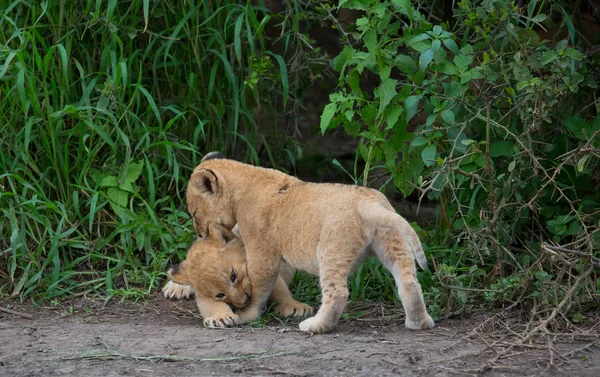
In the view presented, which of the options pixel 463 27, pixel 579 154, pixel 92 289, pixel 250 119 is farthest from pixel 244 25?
pixel 579 154

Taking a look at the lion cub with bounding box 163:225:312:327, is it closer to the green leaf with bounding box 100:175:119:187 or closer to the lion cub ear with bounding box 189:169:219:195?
the lion cub ear with bounding box 189:169:219:195

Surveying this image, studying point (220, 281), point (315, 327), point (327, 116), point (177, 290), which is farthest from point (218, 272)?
point (327, 116)

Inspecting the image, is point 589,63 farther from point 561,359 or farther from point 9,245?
point 9,245

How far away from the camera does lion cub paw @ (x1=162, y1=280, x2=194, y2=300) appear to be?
6402mm

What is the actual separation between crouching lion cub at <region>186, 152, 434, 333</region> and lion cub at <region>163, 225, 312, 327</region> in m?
0.08

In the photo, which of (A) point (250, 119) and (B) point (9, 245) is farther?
(A) point (250, 119)

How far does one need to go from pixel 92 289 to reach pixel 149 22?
2066 mm

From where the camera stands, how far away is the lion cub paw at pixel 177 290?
21.0 ft

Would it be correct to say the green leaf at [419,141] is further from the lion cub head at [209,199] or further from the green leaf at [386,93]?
the lion cub head at [209,199]

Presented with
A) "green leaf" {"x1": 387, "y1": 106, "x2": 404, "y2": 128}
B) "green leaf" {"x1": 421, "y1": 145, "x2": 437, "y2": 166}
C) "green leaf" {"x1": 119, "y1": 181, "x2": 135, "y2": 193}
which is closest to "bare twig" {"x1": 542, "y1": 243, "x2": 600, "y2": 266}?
"green leaf" {"x1": 421, "y1": 145, "x2": 437, "y2": 166}

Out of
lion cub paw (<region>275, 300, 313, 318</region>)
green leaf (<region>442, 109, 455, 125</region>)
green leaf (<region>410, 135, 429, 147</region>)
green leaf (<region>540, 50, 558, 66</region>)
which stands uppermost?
green leaf (<region>540, 50, 558, 66</region>)

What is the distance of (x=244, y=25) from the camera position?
7.40 meters

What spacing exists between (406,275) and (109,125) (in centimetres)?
265

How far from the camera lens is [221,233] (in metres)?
6.18
